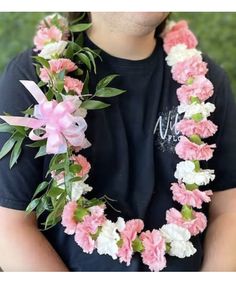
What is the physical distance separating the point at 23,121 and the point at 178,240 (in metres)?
0.38

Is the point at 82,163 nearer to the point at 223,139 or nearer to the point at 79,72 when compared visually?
the point at 79,72

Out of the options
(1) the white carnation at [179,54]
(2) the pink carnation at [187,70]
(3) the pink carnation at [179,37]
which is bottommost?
(2) the pink carnation at [187,70]

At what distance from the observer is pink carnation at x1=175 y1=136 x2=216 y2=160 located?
984 mm

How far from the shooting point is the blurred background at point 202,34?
1267mm

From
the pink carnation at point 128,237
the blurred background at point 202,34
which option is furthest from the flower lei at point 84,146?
the blurred background at point 202,34

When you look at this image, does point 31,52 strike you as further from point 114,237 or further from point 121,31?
point 114,237

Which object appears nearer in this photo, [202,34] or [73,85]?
[73,85]

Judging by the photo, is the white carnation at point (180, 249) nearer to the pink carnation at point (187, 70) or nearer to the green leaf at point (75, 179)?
the green leaf at point (75, 179)

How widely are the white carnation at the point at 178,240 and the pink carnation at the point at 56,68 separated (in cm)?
37

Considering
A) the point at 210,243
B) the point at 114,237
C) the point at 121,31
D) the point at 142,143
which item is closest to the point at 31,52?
the point at 121,31

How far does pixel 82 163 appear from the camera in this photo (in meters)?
0.92

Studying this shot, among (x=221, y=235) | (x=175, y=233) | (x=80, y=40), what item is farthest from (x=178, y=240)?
(x=80, y=40)

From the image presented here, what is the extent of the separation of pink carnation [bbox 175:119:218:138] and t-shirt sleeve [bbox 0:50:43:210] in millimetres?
298

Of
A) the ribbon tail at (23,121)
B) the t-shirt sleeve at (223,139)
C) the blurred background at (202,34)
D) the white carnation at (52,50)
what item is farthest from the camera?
the blurred background at (202,34)
